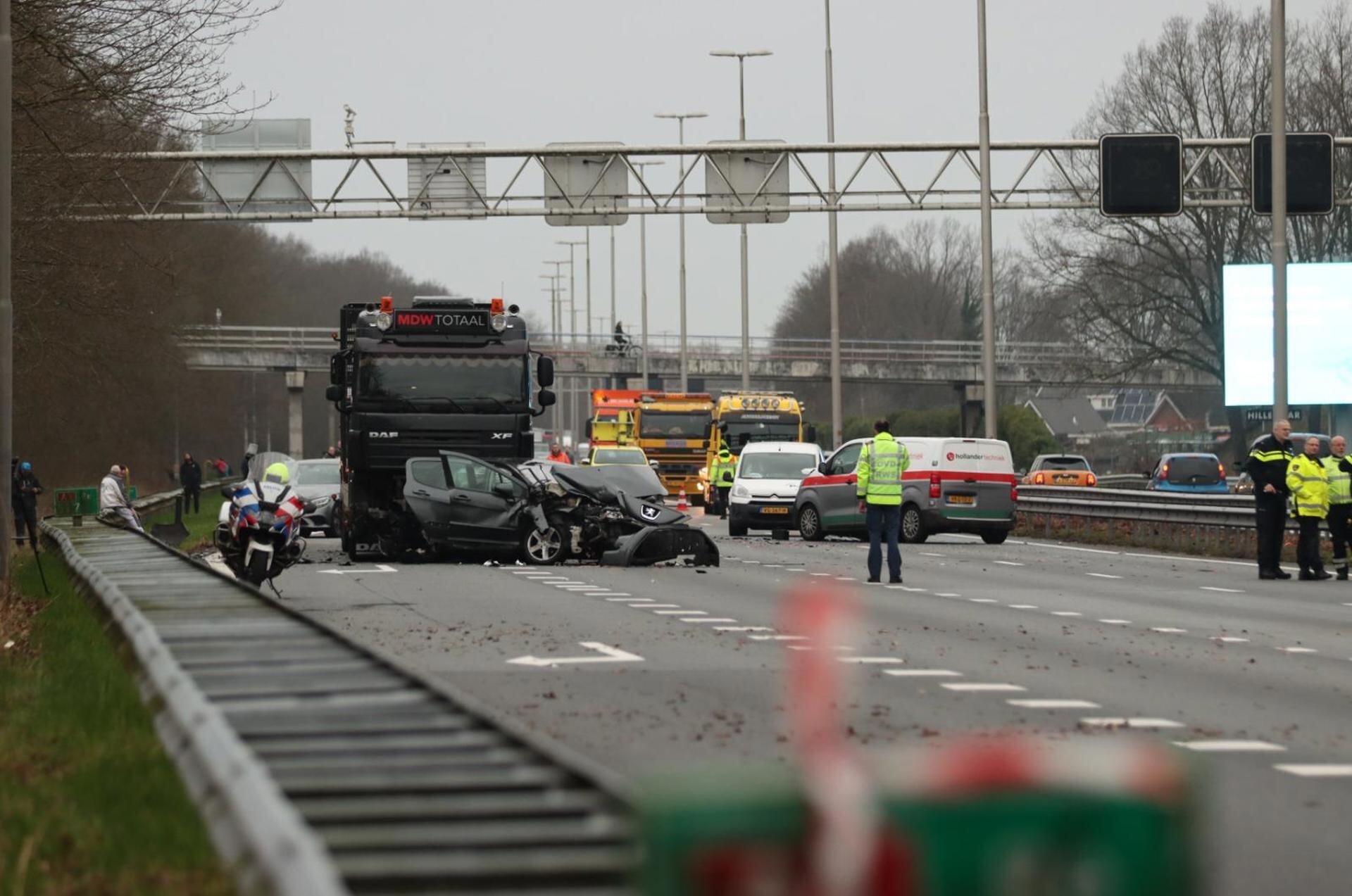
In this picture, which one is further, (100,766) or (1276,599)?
(1276,599)

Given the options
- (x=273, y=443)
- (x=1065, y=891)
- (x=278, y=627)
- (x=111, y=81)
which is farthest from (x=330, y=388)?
(x=273, y=443)

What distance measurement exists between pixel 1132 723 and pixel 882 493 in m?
13.2

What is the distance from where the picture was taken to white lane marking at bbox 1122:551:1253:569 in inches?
1151

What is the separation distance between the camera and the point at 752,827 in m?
2.75

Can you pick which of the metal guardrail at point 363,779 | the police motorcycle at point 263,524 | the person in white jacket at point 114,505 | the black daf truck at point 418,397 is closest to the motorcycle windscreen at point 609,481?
the black daf truck at point 418,397

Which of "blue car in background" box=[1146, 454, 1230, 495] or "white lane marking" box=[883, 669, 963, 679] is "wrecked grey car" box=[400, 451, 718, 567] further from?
"blue car in background" box=[1146, 454, 1230, 495]

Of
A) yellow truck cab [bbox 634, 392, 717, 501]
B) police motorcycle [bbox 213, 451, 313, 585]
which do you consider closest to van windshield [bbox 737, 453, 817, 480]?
police motorcycle [bbox 213, 451, 313, 585]

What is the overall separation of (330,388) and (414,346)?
129cm

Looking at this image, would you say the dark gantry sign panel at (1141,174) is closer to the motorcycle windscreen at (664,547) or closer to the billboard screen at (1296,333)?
the billboard screen at (1296,333)

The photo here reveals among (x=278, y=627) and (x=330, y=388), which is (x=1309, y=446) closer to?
(x=330, y=388)

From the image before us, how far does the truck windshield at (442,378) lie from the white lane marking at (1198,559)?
9149 millimetres

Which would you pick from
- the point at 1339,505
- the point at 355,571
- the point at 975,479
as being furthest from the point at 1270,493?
the point at 355,571

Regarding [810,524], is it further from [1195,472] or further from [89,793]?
[89,793]

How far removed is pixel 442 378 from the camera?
29.2 meters
